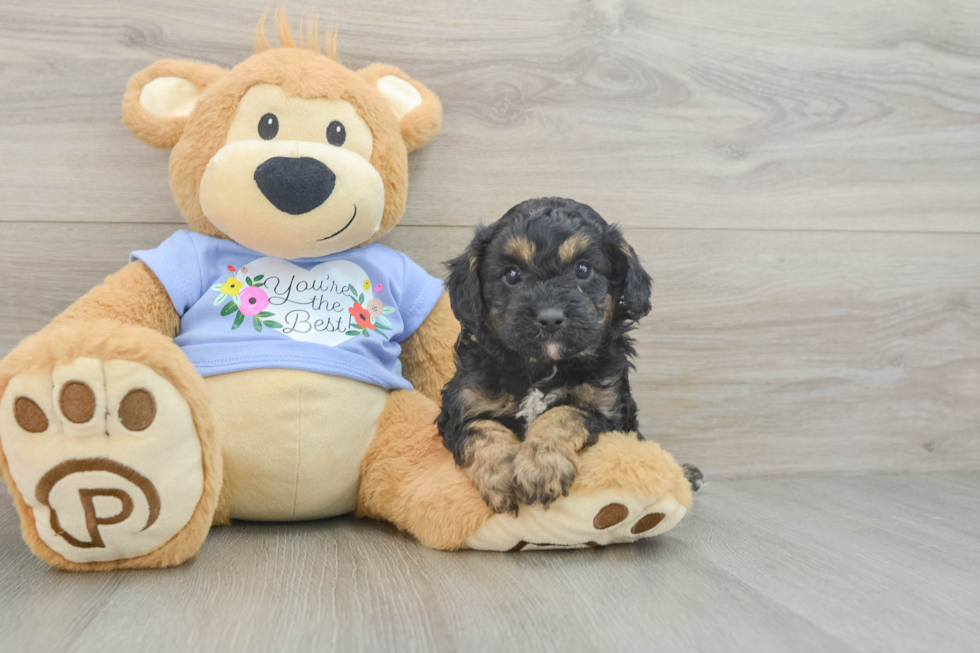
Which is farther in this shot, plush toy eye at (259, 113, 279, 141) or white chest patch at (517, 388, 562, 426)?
plush toy eye at (259, 113, 279, 141)

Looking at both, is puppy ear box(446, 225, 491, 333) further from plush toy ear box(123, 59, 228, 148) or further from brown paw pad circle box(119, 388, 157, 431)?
plush toy ear box(123, 59, 228, 148)

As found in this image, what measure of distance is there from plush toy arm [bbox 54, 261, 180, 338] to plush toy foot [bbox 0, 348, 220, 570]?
309 mm

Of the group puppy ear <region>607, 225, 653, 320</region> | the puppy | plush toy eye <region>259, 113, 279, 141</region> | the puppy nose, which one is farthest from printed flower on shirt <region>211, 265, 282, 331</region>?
puppy ear <region>607, 225, 653, 320</region>

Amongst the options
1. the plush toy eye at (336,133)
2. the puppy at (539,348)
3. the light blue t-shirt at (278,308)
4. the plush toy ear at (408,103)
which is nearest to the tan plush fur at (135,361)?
the light blue t-shirt at (278,308)

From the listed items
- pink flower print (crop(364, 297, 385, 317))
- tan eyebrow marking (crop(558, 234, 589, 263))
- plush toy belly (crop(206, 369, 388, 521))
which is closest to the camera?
tan eyebrow marking (crop(558, 234, 589, 263))

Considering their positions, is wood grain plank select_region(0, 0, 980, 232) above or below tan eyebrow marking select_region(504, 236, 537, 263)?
above

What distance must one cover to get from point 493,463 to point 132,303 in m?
0.86

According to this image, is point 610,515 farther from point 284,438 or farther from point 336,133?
point 336,133

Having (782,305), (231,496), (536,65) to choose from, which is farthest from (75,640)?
(782,305)

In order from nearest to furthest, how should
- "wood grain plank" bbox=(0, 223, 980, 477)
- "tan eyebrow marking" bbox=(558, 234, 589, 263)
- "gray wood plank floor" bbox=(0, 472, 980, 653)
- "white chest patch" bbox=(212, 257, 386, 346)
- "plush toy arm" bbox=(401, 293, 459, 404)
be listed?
"gray wood plank floor" bbox=(0, 472, 980, 653) → "tan eyebrow marking" bbox=(558, 234, 589, 263) → "white chest patch" bbox=(212, 257, 386, 346) → "plush toy arm" bbox=(401, 293, 459, 404) → "wood grain plank" bbox=(0, 223, 980, 477)

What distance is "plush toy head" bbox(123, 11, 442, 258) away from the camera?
1.57 metres

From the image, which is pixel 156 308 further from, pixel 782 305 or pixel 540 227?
pixel 782 305

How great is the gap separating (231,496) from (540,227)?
89 centimetres

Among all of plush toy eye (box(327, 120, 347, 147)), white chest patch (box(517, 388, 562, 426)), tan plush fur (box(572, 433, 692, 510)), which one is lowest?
tan plush fur (box(572, 433, 692, 510))
